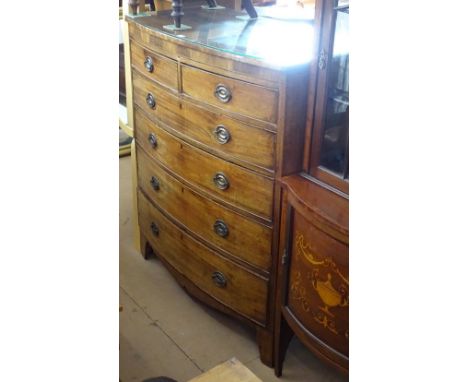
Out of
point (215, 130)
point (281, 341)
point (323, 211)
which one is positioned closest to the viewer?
point (323, 211)

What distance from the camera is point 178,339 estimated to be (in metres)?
1.94

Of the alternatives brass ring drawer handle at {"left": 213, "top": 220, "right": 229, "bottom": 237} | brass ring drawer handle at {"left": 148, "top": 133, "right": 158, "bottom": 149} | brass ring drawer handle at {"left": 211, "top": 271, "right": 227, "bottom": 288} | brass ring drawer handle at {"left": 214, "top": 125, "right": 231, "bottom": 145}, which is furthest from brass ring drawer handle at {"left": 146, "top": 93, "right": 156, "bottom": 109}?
brass ring drawer handle at {"left": 211, "top": 271, "right": 227, "bottom": 288}

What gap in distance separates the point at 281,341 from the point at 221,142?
661 millimetres

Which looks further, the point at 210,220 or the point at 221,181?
the point at 210,220

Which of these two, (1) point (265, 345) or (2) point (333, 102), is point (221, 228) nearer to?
(1) point (265, 345)

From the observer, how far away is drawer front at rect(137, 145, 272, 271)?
1.67m

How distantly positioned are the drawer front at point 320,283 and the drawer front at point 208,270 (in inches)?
6.6

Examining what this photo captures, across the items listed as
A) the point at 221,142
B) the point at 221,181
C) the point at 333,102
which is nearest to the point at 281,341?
the point at 221,181
